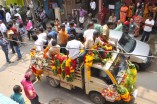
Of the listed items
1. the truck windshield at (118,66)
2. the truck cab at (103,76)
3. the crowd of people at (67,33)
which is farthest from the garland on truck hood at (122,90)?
the crowd of people at (67,33)

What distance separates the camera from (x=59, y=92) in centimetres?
845

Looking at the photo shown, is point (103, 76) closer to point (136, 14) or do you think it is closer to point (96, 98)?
point (96, 98)

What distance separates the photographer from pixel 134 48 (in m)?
9.38

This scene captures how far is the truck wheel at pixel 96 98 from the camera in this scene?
730 cm

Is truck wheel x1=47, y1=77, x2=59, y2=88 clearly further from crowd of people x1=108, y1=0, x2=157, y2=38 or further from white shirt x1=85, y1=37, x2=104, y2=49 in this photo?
crowd of people x1=108, y1=0, x2=157, y2=38

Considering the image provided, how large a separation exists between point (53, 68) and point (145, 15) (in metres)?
7.72

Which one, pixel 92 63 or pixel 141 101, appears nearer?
pixel 92 63

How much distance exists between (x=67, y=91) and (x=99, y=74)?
210 centimetres

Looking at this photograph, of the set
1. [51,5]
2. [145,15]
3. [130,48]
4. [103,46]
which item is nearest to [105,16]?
[145,15]

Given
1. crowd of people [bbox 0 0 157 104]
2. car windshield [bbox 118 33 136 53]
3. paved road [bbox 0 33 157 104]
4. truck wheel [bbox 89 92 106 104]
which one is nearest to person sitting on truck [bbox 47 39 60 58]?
crowd of people [bbox 0 0 157 104]

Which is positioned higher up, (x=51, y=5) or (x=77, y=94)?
(x=51, y=5)

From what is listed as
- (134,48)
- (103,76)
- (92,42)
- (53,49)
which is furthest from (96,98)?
(134,48)

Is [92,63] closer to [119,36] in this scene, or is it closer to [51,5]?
[119,36]

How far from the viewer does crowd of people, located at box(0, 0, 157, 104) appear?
23.8ft
